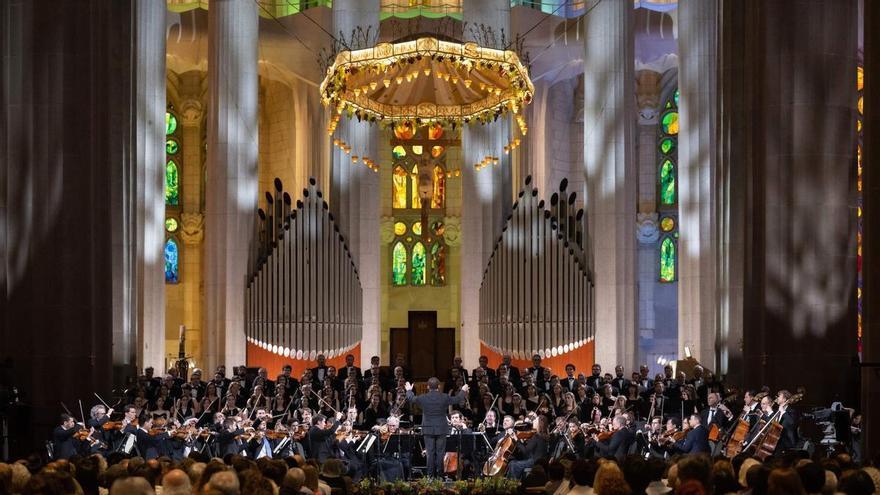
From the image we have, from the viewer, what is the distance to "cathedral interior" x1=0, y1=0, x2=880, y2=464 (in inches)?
788

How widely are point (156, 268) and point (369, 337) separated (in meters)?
4.71

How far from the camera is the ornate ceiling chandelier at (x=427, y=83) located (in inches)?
875

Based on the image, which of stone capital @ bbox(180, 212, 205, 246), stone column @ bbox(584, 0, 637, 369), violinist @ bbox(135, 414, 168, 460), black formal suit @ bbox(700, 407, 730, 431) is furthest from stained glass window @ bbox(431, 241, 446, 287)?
violinist @ bbox(135, 414, 168, 460)

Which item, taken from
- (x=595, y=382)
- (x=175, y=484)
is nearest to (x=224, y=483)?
(x=175, y=484)

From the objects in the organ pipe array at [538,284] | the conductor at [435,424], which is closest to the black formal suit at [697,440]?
the conductor at [435,424]

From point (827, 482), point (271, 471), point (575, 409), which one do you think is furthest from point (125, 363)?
point (827, 482)

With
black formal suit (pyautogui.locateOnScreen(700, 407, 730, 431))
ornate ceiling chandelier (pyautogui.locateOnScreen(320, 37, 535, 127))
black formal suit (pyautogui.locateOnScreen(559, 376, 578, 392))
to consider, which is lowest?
black formal suit (pyautogui.locateOnScreen(700, 407, 730, 431))

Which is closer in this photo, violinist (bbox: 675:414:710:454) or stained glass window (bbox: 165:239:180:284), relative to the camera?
violinist (bbox: 675:414:710:454)

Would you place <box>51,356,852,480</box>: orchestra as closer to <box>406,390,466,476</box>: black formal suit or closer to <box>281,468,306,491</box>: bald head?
<box>406,390,466,476</box>: black formal suit

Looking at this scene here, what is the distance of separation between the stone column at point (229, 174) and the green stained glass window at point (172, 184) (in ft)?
29.9

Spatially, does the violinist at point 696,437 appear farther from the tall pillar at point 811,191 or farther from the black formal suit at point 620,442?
the tall pillar at point 811,191

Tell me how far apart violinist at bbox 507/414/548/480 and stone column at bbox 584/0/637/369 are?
10.3 m

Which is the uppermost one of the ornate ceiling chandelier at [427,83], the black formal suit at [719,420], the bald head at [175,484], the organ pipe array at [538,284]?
the ornate ceiling chandelier at [427,83]

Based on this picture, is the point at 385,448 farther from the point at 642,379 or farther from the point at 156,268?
the point at 156,268
